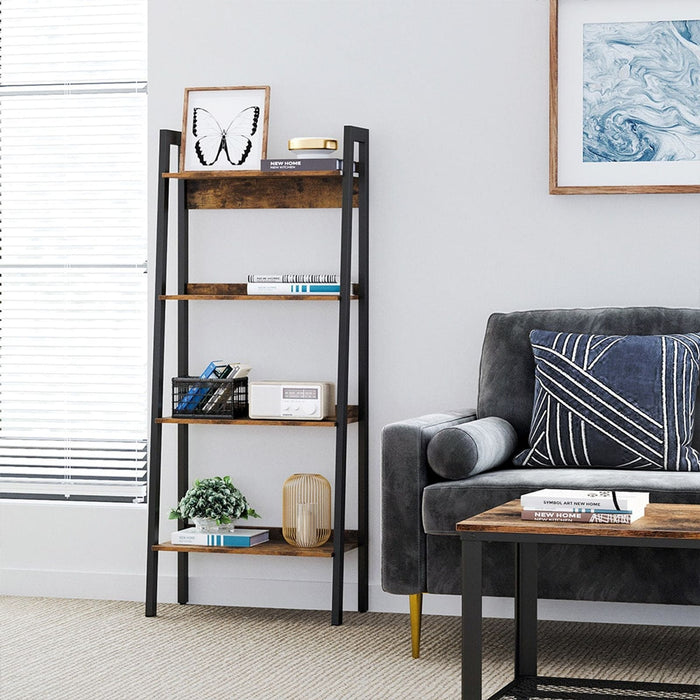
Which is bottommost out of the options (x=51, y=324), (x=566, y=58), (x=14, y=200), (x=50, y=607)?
(x=50, y=607)

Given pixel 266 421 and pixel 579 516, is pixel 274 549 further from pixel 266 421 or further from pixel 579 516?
pixel 579 516

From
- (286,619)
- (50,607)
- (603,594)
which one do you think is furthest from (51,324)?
(603,594)

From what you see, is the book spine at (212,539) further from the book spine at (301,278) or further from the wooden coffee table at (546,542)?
the wooden coffee table at (546,542)

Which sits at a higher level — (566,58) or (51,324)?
(566,58)

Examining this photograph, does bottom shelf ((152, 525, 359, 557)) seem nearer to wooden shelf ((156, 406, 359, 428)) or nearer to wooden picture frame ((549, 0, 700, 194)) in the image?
wooden shelf ((156, 406, 359, 428))

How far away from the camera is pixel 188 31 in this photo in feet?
13.2

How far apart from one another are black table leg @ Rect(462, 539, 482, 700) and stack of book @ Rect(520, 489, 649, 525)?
0.44 ft

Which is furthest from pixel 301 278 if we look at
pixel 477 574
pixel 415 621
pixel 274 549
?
pixel 477 574

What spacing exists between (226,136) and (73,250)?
0.77 m

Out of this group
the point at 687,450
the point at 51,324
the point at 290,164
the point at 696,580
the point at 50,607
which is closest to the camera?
the point at 696,580

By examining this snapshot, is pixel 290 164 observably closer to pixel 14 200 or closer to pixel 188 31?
pixel 188 31

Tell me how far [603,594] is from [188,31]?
7.83ft

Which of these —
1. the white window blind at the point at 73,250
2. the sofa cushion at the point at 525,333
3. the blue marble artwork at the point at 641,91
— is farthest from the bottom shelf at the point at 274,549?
the blue marble artwork at the point at 641,91

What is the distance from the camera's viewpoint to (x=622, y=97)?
12.2ft
